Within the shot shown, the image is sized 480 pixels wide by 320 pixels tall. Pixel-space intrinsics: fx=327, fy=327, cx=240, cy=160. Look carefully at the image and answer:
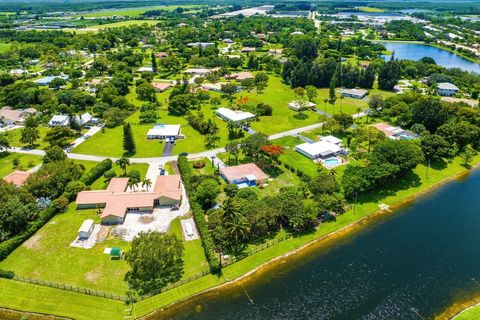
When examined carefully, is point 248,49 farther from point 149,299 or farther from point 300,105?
point 149,299

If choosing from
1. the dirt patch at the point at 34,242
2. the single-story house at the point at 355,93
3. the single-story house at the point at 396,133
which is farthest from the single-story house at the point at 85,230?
the single-story house at the point at 355,93

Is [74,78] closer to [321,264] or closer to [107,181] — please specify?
[107,181]

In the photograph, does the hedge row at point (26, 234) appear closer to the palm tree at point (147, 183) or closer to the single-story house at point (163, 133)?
the palm tree at point (147, 183)

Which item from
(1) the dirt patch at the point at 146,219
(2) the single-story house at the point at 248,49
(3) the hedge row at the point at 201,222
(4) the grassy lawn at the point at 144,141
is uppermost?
(2) the single-story house at the point at 248,49

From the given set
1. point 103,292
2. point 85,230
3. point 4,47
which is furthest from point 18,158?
point 4,47

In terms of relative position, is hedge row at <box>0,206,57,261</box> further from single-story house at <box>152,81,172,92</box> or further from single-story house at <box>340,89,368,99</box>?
single-story house at <box>340,89,368,99</box>
